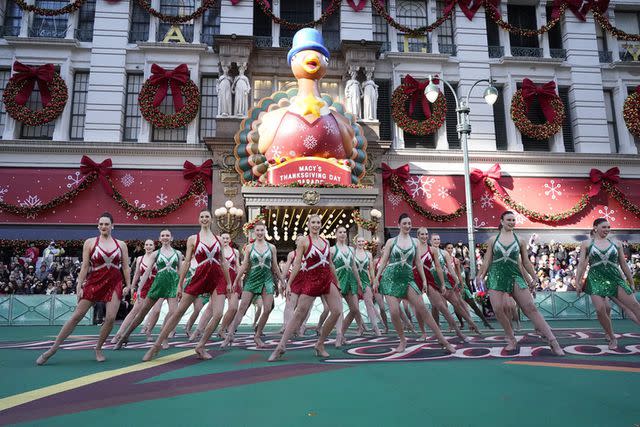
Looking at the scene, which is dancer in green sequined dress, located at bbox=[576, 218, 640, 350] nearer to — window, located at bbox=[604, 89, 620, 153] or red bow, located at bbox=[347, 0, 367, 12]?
red bow, located at bbox=[347, 0, 367, 12]

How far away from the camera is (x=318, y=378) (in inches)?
207

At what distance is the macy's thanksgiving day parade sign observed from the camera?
18.2 meters

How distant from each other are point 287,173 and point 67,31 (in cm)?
1391

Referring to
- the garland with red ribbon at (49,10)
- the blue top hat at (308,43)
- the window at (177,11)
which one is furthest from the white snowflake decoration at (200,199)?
the garland with red ribbon at (49,10)

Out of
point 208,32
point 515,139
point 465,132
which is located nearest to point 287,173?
point 465,132

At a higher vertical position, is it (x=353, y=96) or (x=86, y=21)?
(x=86, y=21)

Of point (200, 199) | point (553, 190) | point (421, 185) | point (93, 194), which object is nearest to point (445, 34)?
point (421, 185)

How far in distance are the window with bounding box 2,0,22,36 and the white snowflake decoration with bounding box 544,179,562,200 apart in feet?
87.7

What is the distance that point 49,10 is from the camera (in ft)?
72.6

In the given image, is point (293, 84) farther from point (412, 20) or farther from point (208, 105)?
point (412, 20)

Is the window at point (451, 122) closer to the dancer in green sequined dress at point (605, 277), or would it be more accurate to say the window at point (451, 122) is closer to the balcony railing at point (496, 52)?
the balcony railing at point (496, 52)

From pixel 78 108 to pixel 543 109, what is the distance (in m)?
22.7

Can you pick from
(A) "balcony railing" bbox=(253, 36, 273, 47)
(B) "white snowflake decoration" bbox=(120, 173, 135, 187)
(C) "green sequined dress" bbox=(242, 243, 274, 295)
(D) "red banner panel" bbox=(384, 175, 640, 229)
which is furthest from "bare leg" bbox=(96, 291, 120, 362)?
(A) "balcony railing" bbox=(253, 36, 273, 47)

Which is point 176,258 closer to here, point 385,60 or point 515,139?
point 385,60
